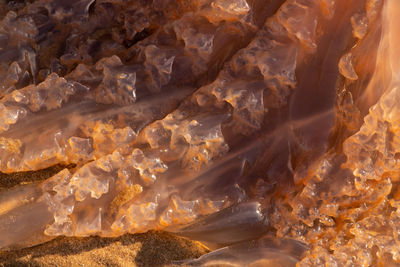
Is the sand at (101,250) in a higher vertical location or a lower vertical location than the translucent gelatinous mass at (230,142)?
lower

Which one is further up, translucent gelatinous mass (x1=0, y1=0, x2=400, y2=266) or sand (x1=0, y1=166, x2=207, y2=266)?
translucent gelatinous mass (x1=0, y1=0, x2=400, y2=266)

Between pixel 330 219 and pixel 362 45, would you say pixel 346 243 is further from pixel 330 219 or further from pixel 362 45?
pixel 362 45

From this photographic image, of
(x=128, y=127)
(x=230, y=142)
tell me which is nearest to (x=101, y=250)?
(x=128, y=127)

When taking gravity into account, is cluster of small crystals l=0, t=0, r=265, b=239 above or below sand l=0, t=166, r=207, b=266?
above

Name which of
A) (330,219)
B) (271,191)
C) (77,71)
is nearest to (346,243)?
(330,219)

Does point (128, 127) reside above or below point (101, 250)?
above

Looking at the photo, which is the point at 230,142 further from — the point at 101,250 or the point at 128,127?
the point at 101,250

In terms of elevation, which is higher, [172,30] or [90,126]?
[172,30]

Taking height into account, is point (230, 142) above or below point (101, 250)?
above
